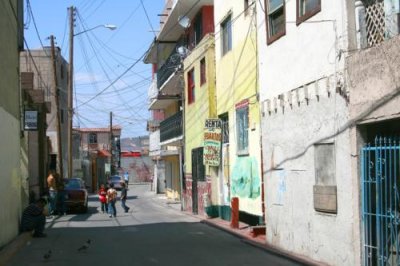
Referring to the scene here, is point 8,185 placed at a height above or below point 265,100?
below

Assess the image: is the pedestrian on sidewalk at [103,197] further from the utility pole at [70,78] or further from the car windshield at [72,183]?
the utility pole at [70,78]

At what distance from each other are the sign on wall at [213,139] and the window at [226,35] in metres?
2.64

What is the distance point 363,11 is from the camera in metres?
10.8

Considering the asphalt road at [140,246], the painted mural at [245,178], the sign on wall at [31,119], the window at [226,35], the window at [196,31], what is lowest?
the asphalt road at [140,246]

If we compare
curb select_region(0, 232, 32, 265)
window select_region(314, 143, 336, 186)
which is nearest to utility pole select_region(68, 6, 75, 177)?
curb select_region(0, 232, 32, 265)

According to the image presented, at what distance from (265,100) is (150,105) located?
106ft

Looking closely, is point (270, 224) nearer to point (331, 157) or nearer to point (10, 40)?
point (331, 157)

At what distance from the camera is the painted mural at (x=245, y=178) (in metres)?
19.1

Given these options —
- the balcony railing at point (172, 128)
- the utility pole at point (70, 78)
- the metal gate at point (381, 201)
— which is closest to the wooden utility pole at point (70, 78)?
the utility pole at point (70, 78)

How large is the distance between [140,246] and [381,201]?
8047mm

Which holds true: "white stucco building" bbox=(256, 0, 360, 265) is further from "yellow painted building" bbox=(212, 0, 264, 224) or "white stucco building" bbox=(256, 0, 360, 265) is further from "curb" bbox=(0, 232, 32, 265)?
"curb" bbox=(0, 232, 32, 265)

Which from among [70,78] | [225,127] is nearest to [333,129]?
[225,127]

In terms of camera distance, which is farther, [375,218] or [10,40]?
[10,40]

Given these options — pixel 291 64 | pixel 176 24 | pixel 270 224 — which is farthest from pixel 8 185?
pixel 176 24
